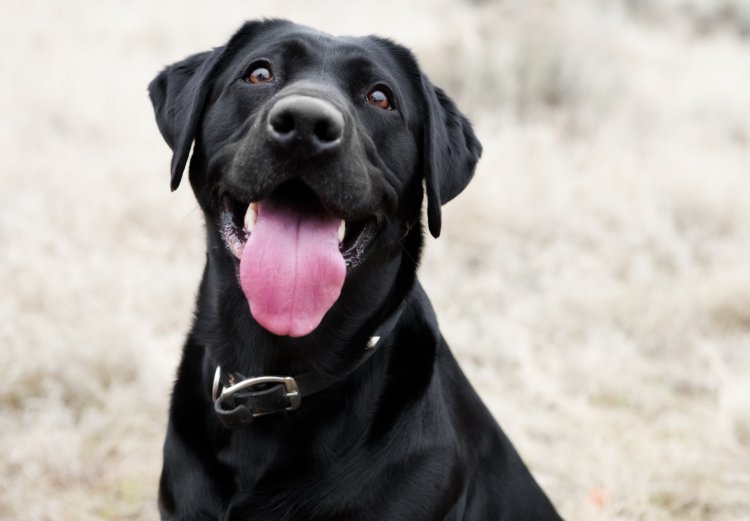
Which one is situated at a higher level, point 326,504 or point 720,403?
point 326,504

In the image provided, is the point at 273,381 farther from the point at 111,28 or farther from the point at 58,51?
the point at 111,28

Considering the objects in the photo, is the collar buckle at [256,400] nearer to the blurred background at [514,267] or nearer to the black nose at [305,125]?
the black nose at [305,125]

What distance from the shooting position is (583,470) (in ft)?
11.8

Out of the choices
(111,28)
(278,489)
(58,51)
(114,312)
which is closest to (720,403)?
(278,489)

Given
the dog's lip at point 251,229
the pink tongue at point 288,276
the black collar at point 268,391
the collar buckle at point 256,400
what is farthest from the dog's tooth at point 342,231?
the collar buckle at point 256,400

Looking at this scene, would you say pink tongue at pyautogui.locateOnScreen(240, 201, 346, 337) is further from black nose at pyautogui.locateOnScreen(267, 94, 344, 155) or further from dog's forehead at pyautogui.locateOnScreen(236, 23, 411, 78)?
dog's forehead at pyautogui.locateOnScreen(236, 23, 411, 78)

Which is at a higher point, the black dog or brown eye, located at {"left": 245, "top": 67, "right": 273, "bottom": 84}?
brown eye, located at {"left": 245, "top": 67, "right": 273, "bottom": 84}

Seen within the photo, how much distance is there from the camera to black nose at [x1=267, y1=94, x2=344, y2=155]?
6.68ft

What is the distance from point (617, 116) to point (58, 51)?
209 inches

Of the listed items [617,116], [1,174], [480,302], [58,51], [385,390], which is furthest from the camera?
[58,51]

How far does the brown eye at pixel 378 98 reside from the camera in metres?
2.49

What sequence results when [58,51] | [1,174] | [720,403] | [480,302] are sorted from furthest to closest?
[58,51] < [1,174] < [480,302] < [720,403]

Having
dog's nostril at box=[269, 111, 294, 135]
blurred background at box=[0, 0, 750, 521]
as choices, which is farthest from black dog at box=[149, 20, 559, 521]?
blurred background at box=[0, 0, 750, 521]

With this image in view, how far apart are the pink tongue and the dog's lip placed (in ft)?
0.30
